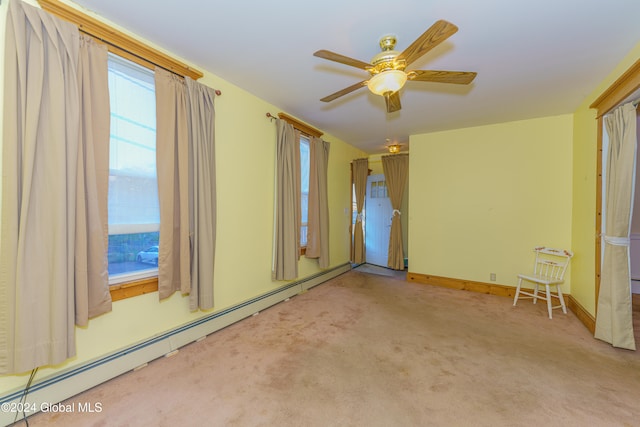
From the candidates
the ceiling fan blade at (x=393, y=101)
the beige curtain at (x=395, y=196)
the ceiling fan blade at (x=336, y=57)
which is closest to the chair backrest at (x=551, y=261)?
the beige curtain at (x=395, y=196)

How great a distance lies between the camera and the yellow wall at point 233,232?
1843 millimetres

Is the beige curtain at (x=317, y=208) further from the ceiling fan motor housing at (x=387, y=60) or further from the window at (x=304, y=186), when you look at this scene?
the ceiling fan motor housing at (x=387, y=60)

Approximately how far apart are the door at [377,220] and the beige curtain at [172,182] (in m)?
4.05

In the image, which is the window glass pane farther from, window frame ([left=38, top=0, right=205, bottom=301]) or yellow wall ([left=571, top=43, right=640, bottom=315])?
yellow wall ([left=571, top=43, right=640, bottom=315])

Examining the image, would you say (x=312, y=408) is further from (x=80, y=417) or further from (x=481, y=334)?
(x=481, y=334)

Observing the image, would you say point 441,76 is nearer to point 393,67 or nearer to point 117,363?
point 393,67

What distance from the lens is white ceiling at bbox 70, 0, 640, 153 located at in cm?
164

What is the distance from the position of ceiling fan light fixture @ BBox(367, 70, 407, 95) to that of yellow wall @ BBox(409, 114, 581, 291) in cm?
278

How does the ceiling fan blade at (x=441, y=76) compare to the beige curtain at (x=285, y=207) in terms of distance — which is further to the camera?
the beige curtain at (x=285, y=207)

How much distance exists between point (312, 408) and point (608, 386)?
2.07 metres

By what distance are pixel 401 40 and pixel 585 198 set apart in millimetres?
2907

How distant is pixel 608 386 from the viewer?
1.75 metres

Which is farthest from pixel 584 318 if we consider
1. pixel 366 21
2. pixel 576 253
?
pixel 366 21

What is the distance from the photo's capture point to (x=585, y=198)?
2.93 m
